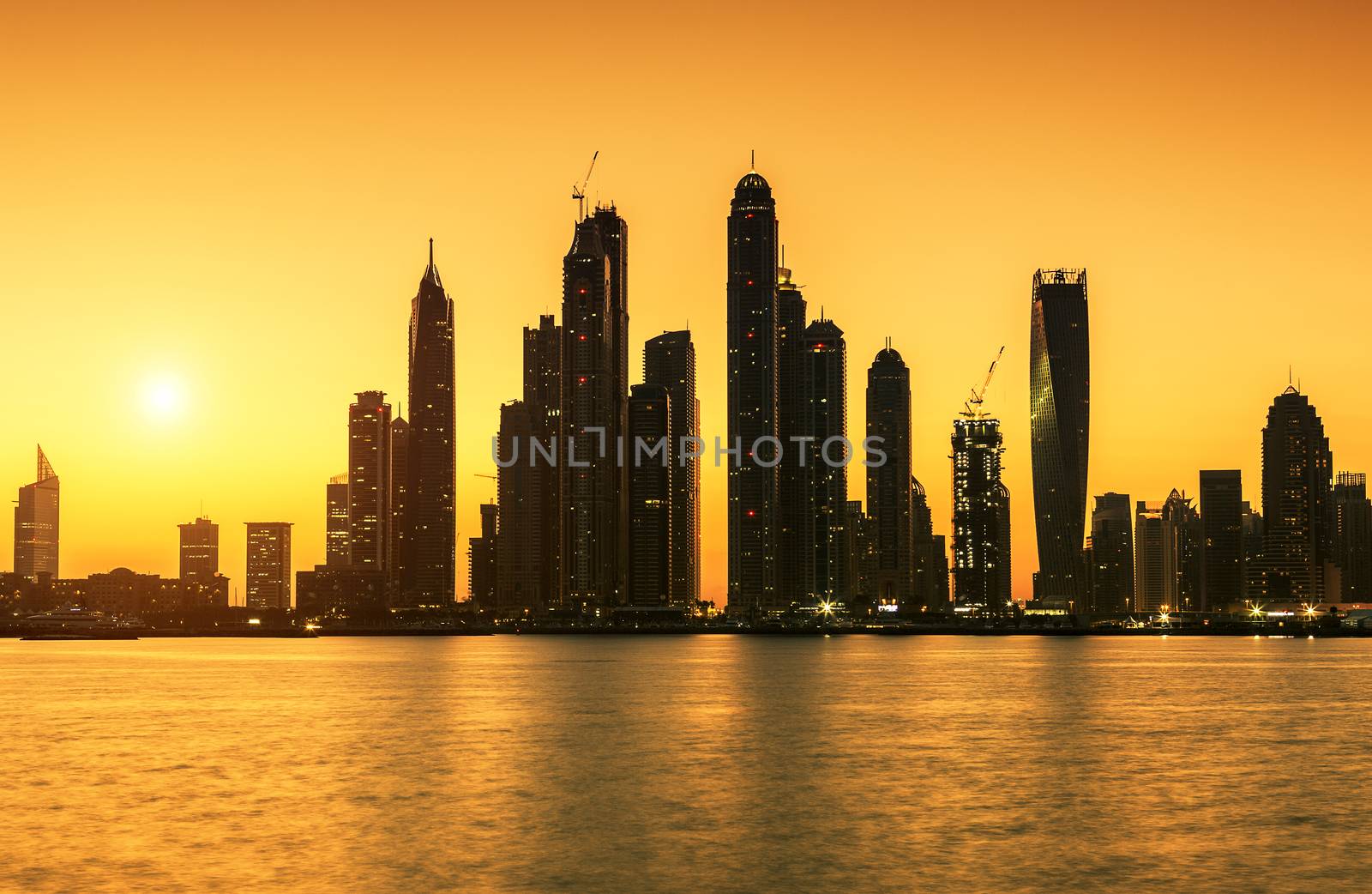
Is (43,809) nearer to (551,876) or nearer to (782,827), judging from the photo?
(551,876)

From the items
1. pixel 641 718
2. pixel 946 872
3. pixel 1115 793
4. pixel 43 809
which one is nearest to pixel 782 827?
pixel 946 872

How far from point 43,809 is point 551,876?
990 inches

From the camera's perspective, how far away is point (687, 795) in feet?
197

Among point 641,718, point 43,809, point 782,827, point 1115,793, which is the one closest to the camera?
point 782,827

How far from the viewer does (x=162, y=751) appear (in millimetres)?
78562

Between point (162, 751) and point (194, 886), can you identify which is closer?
point (194, 886)

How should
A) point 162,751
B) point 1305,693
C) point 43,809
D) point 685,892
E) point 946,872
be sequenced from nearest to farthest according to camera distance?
point 685,892, point 946,872, point 43,809, point 162,751, point 1305,693

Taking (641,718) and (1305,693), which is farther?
(1305,693)

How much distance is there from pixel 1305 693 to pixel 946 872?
104710 mm

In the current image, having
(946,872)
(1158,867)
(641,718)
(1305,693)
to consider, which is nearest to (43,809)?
(946,872)

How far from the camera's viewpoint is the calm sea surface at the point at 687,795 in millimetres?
43844

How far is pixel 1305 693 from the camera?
5320 inches

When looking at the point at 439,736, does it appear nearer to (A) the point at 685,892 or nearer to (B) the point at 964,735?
(B) the point at 964,735

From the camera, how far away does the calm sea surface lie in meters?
43.8
